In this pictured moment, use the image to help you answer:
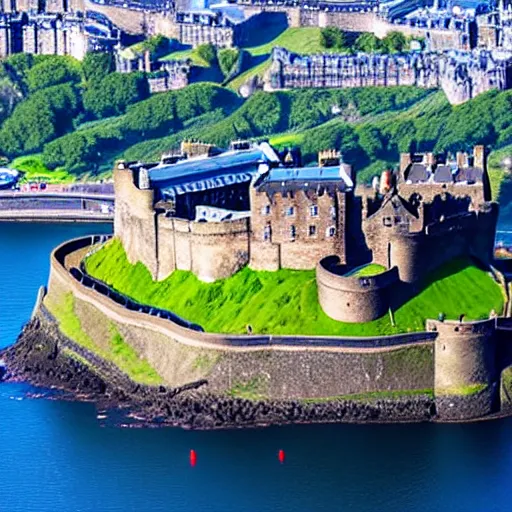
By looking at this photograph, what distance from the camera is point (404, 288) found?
104 meters

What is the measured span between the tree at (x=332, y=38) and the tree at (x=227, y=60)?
6.47m

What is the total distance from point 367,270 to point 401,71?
237 ft

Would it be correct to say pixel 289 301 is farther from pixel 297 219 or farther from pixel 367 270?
pixel 297 219

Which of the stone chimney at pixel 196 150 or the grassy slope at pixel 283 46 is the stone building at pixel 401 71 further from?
the stone chimney at pixel 196 150

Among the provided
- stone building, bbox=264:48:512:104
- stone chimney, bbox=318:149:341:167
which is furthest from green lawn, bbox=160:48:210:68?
stone chimney, bbox=318:149:341:167

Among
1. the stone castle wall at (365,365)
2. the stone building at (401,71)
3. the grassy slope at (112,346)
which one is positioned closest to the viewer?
the stone castle wall at (365,365)

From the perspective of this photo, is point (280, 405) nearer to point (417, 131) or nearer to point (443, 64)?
point (417, 131)

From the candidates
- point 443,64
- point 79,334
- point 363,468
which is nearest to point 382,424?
point 363,468

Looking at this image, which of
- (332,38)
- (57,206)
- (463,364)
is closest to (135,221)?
(463,364)

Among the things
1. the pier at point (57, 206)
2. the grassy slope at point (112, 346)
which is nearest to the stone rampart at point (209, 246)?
the grassy slope at point (112, 346)

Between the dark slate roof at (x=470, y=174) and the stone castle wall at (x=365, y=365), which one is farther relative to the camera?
the dark slate roof at (x=470, y=174)

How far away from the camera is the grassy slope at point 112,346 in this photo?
10612cm

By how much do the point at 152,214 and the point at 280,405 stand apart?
46.0 feet

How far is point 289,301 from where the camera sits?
4117 inches
